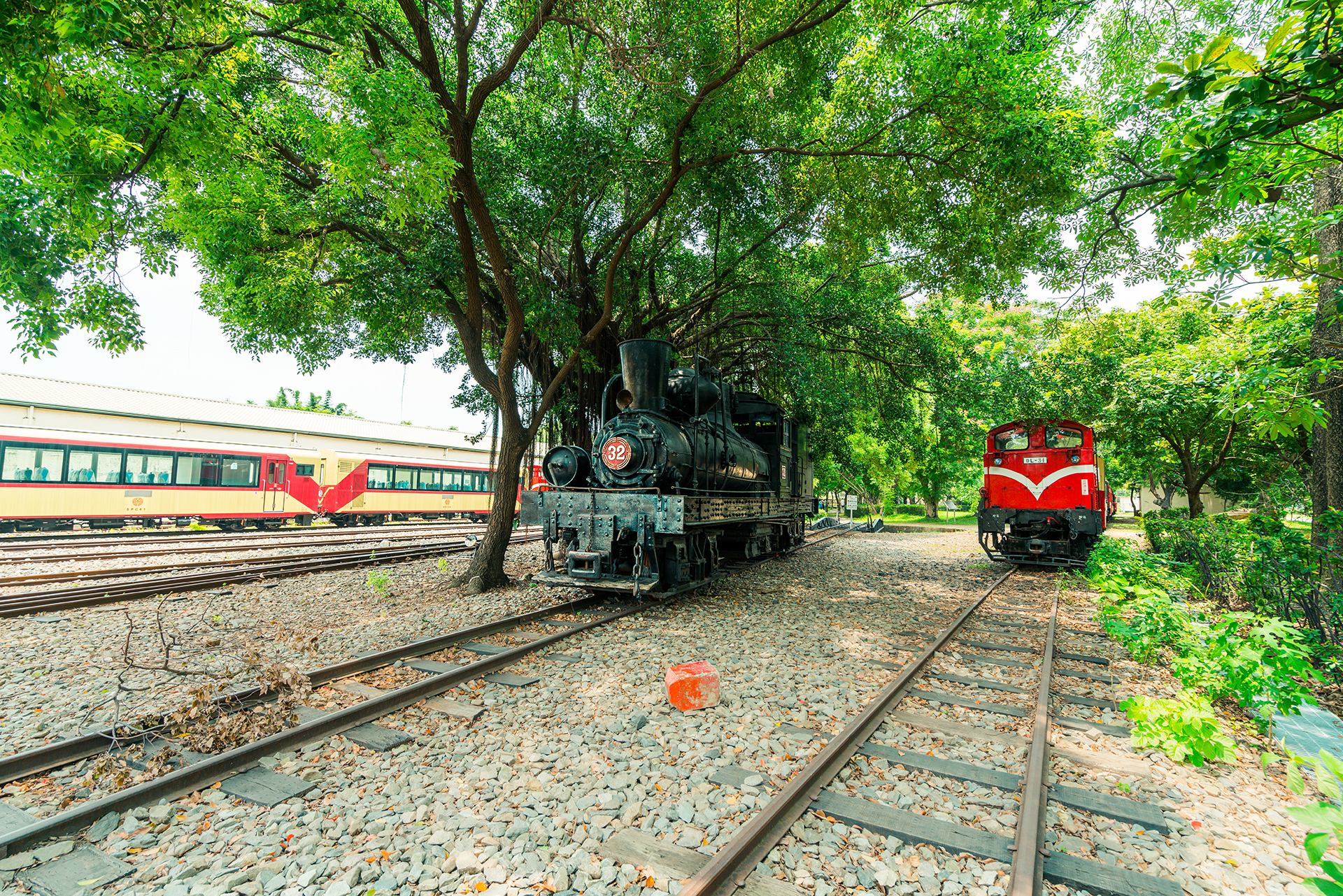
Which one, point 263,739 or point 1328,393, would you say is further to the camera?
point 1328,393

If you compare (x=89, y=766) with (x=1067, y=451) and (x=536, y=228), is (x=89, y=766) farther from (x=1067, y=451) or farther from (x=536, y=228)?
(x=1067, y=451)

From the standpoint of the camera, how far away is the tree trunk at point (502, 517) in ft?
28.8

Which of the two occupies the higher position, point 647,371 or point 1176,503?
point 647,371

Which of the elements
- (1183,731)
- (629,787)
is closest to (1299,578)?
(1183,731)

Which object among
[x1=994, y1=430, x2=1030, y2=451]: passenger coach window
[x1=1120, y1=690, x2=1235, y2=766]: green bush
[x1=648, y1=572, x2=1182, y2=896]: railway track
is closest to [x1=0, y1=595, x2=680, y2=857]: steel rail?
[x1=648, y1=572, x2=1182, y2=896]: railway track

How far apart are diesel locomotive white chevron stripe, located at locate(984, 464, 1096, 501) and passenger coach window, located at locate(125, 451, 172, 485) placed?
21600 millimetres

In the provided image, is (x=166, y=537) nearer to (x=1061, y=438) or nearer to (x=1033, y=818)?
(x=1033, y=818)

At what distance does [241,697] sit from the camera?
4141 millimetres

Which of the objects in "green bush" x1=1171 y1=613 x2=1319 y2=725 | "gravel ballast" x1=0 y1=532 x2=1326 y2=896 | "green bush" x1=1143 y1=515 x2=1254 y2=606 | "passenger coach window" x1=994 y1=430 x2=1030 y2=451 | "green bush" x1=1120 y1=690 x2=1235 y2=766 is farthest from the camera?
"passenger coach window" x1=994 y1=430 x2=1030 y2=451

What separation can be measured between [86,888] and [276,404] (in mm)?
65386

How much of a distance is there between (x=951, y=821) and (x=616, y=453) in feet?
19.4

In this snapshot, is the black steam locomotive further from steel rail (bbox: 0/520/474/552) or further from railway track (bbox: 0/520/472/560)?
steel rail (bbox: 0/520/474/552)

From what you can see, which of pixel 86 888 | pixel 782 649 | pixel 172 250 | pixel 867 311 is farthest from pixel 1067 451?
pixel 172 250

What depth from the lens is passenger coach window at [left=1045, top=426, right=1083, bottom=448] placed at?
11.4 metres
